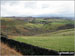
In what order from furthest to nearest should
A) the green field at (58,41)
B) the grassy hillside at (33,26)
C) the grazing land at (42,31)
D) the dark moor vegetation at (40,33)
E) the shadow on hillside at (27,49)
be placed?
the grassy hillside at (33,26) → the grazing land at (42,31) → the dark moor vegetation at (40,33) → the green field at (58,41) → the shadow on hillside at (27,49)

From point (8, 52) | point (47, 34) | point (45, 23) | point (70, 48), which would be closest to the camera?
point (70, 48)

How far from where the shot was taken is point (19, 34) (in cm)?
1545

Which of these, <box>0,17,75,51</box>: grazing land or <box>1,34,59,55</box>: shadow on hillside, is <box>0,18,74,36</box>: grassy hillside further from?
<box>1,34,59,55</box>: shadow on hillside

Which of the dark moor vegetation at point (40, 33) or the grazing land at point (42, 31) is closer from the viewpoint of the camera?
the dark moor vegetation at point (40, 33)

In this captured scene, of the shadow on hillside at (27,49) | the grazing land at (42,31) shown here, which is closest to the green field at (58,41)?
the grazing land at (42,31)

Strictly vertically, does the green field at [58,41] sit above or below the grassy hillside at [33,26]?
above

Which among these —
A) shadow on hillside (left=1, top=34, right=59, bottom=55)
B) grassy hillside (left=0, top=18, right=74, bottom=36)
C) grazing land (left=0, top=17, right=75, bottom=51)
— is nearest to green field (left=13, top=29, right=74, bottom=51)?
grazing land (left=0, top=17, right=75, bottom=51)

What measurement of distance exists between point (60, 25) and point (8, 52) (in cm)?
488

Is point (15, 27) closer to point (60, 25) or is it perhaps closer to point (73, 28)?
point (60, 25)

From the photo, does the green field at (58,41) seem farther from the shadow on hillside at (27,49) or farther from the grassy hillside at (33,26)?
the grassy hillside at (33,26)

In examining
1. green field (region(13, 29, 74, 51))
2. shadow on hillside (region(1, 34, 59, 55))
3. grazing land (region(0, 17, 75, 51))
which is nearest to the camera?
shadow on hillside (region(1, 34, 59, 55))

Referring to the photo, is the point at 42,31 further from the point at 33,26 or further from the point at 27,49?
the point at 27,49

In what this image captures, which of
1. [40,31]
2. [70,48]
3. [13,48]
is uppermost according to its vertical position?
[70,48]

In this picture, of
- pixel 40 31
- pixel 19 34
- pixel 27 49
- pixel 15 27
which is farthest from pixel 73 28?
pixel 15 27
